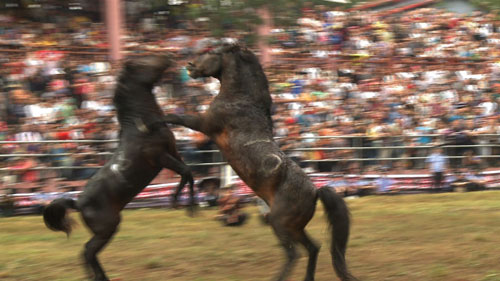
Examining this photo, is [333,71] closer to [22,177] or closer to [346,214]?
[22,177]

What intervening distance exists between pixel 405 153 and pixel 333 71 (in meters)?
2.11

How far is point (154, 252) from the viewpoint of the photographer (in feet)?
25.0

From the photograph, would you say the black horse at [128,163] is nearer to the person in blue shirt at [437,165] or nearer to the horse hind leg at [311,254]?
the horse hind leg at [311,254]

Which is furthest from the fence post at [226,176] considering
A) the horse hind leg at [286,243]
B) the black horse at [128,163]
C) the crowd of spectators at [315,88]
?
the horse hind leg at [286,243]

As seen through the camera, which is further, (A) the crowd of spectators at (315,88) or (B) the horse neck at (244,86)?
(A) the crowd of spectators at (315,88)

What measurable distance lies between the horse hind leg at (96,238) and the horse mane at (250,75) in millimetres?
1589

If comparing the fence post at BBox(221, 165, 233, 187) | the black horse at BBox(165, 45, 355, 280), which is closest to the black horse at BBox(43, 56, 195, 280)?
the black horse at BBox(165, 45, 355, 280)

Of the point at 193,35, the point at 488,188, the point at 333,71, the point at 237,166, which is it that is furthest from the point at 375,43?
the point at 237,166

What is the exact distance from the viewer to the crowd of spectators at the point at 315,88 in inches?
430

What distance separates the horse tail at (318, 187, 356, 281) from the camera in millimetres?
5625

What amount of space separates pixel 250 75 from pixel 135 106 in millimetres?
1070

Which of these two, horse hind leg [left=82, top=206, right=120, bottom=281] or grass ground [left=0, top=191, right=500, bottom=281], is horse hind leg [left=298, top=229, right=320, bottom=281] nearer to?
grass ground [left=0, top=191, right=500, bottom=281]

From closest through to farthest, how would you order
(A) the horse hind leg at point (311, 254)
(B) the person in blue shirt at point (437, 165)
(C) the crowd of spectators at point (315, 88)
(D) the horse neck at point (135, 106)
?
1. (A) the horse hind leg at point (311, 254)
2. (D) the horse neck at point (135, 106)
3. (C) the crowd of spectators at point (315, 88)
4. (B) the person in blue shirt at point (437, 165)

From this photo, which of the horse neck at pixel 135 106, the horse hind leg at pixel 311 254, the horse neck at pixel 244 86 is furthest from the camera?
the horse neck at pixel 135 106
